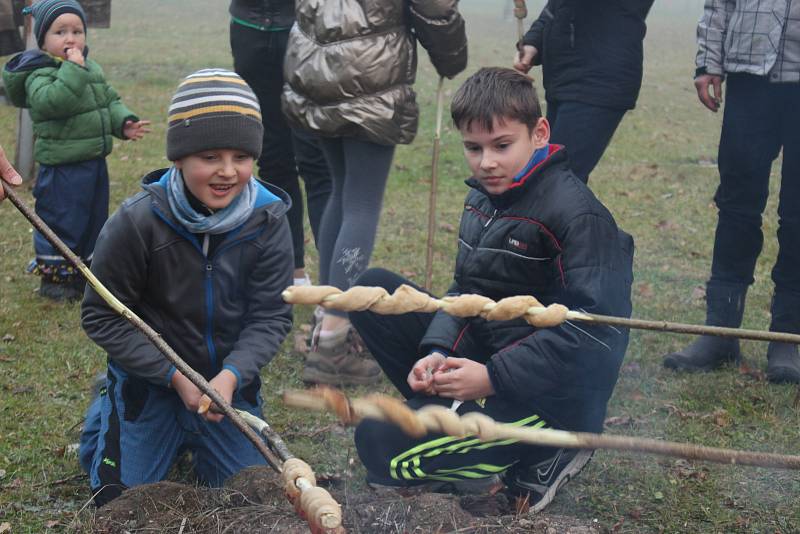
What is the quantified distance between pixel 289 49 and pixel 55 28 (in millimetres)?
1519

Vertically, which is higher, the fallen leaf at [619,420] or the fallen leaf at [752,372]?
the fallen leaf at [752,372]

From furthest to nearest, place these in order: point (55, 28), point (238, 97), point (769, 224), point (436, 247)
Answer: point (769, 224) → point (436, 247) → point (55, 28) → point (238, 97)

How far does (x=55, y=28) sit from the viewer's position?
4863 millimetres

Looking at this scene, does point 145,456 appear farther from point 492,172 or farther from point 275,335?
point 492,172

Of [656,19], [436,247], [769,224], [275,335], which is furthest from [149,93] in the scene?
[656,19]

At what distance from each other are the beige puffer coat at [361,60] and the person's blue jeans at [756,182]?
4.08 feet

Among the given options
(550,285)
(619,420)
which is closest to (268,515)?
(550,285)

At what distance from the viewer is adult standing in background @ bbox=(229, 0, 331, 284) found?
447cm

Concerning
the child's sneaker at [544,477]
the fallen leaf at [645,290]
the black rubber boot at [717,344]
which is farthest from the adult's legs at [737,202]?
the child's sneaker at [544,477]

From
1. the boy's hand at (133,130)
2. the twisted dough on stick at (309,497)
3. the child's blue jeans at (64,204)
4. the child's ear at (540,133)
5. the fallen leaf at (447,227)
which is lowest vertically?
the fallen leaf at (447,227)

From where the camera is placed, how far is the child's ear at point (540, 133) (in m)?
3.18

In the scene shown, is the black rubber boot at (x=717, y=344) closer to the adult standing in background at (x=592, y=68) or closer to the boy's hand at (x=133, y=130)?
the adult standing in background at (x=592, y=68)

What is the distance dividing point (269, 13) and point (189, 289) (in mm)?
1920

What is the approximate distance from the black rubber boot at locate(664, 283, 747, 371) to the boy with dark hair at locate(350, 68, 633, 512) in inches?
49.8
